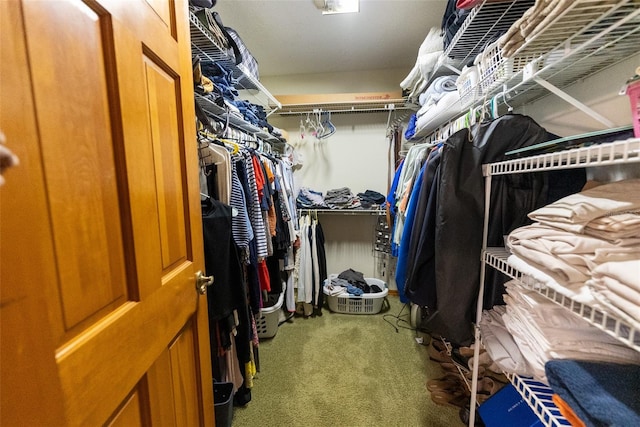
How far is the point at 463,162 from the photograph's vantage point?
103 centimetres

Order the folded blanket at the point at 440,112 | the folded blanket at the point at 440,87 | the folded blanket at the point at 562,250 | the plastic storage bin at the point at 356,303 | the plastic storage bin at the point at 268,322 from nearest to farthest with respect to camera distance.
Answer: the folded blanket at the point at 562,250, the folded blanket at the point at 440,112, the folded blanket at the point at 440,87, the plastic storage bin at the point at 268,322, the plastic storage bin at the point at 356,303

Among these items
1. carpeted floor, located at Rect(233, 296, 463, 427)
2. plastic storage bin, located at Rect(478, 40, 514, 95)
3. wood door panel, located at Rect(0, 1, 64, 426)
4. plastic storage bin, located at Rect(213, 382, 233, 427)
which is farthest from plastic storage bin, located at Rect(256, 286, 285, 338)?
plastic storage bin, located at Rect(478, 40, 514, 95)

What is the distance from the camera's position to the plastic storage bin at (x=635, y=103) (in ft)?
1.90

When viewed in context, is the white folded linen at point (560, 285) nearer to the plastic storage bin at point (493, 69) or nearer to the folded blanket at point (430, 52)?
the plastic storage bin at point (493, 69)

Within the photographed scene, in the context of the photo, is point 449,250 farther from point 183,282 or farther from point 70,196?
point 70,196

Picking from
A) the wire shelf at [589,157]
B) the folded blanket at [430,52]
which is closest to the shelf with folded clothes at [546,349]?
the wire shelf at [589,157]

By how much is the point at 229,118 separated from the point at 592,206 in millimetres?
1684

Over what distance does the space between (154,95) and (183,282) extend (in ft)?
1.75

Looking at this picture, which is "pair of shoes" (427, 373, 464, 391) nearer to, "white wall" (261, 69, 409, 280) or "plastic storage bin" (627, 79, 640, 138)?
"white wall" (261, 69, 409, 280)

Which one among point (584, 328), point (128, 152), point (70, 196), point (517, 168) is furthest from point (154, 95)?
point (584, 328)

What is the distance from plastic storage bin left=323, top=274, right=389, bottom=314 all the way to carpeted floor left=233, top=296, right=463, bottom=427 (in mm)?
132

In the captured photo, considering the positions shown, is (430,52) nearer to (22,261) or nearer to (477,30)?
(477,30)

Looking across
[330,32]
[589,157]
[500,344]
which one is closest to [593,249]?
[589,157]

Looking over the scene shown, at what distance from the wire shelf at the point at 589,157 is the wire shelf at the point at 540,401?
0.61 m
